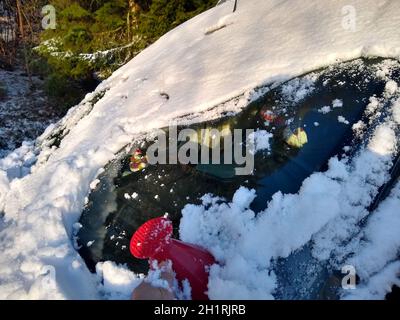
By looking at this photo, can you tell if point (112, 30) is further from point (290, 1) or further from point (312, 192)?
point (312, 192)

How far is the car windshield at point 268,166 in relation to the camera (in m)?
2.03

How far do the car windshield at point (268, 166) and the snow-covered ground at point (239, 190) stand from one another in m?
0.06

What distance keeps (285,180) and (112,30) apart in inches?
260

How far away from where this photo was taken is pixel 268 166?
2.11m

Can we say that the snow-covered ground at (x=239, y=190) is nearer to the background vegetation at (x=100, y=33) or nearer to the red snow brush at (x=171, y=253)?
the red snow brush at (x=171, y=253)

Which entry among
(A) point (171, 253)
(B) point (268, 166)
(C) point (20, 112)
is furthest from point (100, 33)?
(A) point (171, 253)

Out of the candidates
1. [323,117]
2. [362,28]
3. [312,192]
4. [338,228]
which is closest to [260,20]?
[362,28]

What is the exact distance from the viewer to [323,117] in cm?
210

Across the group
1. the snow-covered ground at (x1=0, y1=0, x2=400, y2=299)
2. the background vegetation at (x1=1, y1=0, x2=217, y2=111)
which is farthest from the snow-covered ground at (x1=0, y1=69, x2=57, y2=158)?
the snow-covered ground at (x1=0, y1=0, x2=400, y2=299)

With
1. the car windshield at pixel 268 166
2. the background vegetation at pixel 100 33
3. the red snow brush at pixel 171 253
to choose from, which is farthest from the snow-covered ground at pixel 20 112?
the red snow brush at pixel 171 253

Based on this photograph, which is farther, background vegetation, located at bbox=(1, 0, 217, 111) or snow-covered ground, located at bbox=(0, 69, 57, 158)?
snow-covered ground, located at bbox=(0, 69, 57, 158)

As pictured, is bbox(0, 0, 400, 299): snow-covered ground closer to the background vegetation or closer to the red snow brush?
the red snow brush

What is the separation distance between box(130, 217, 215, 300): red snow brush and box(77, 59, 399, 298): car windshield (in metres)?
0.26

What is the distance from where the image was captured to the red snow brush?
1813 mm
